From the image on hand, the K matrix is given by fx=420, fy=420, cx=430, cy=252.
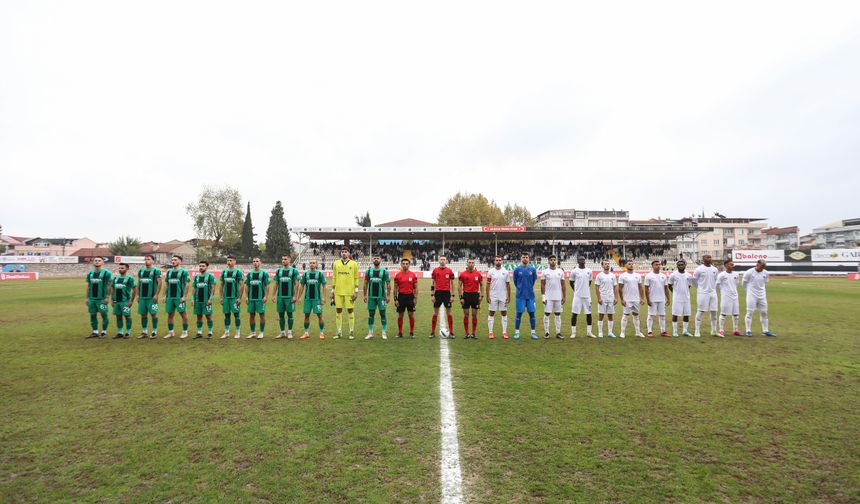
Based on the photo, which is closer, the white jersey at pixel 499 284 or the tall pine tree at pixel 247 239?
the white jersey at pixel 499 284

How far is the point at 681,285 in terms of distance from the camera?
10211 mm

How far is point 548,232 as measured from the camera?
41750 mm

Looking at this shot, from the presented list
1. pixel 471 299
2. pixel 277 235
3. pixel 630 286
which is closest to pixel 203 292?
pixel 471 299

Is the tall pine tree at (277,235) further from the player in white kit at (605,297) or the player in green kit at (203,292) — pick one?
the player in white kit at (605,297)

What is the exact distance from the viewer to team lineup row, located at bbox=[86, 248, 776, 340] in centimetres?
973

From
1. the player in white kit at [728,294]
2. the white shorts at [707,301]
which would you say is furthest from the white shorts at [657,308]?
the player in white kit at [728,294]

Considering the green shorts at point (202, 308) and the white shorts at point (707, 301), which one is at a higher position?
the green shorts at point (202, 308)

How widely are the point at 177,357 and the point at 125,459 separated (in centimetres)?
456

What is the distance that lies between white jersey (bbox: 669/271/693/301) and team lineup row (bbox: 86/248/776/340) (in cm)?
2

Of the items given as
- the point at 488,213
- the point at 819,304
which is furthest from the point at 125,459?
the point at 488,213

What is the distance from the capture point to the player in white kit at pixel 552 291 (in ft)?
32.7

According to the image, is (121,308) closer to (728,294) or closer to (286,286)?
(286,286)

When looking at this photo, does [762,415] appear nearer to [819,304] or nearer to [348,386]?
[348,386]

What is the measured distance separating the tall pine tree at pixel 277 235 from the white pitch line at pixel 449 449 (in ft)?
214
